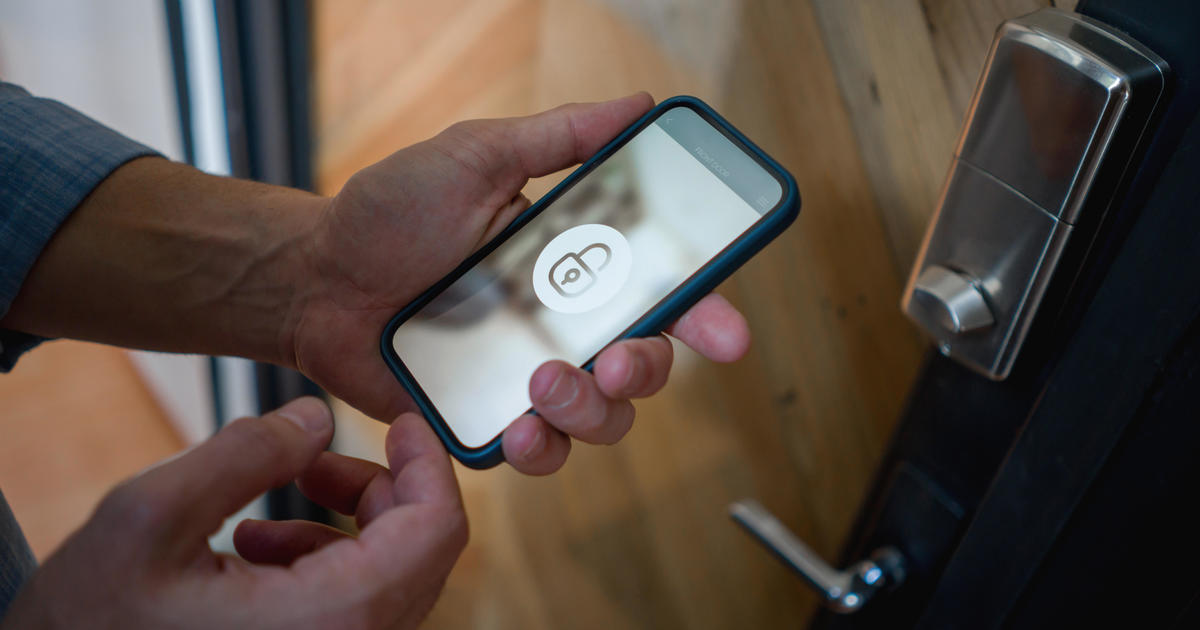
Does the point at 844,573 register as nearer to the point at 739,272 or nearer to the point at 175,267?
the point at 739,272

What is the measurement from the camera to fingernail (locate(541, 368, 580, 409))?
1.21 ft

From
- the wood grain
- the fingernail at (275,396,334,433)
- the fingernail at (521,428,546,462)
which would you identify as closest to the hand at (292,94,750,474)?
the fingernail at (521,428,546,462)

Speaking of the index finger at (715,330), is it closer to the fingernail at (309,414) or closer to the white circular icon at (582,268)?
the white circular icon at (582,268)

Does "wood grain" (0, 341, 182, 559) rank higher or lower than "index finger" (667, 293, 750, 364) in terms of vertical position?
lower

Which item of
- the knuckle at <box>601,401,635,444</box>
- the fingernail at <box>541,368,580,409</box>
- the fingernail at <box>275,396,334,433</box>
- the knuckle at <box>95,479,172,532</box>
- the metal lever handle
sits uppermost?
the knuckle at <box>95,479,172,532</box>

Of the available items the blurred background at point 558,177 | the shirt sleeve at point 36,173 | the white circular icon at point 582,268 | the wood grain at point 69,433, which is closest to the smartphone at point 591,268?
the white circular icon at point 582,268

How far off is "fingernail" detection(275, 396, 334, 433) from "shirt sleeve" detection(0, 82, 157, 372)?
24 cm

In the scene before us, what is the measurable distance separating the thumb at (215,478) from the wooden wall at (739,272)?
352 millimetres

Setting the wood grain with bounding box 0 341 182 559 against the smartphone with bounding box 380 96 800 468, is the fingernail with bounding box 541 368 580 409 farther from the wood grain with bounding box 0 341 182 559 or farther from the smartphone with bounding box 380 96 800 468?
the wood grain with bounding box 0 341 182 559

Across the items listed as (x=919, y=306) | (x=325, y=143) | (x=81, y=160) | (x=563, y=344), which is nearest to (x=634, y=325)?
(x=563, y=344)

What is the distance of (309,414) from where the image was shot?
1.02 ft

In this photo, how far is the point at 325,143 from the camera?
893mm

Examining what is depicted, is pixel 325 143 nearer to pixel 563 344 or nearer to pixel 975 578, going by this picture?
pixel 563 344

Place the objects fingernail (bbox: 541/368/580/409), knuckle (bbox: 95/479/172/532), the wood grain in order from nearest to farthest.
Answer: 1. knuckle (bbox: 95/479/172/532)
2. fingernail (bbox: 541/368/580/409)
3. the wood grain
